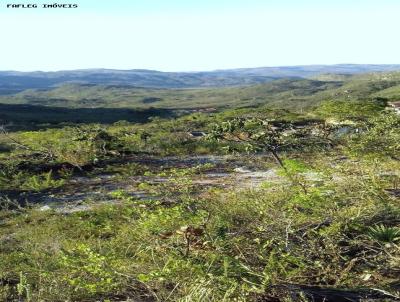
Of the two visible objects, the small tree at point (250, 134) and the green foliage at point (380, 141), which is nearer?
the small tree at point (250, 134)

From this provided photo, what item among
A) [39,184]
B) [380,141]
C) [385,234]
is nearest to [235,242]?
[385,234]

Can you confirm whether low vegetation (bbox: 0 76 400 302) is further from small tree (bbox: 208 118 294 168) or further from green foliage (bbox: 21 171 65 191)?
green foliage (bbox: 21 171 65 191)

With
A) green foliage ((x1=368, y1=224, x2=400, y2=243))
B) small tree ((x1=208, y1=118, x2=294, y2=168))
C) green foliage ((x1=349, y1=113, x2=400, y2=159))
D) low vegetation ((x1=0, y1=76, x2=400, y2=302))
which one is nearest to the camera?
low vegetation ((x1=0, y1=76, x2=400, y2=302))

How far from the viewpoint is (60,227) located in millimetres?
11312

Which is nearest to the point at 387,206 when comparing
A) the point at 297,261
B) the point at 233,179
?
the point at 297,261

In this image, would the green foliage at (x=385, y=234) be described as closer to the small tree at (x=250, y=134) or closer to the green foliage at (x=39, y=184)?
the small tree at (x=250, y=134)

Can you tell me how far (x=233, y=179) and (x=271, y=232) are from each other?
9.48 metres

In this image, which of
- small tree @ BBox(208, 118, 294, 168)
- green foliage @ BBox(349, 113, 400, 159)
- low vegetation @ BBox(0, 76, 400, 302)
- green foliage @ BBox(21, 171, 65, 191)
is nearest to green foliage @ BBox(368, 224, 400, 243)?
low vegetation @ BBox(0, 76, 400, 302)

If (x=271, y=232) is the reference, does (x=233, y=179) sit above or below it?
below

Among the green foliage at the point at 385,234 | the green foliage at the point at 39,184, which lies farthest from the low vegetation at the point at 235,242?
the green foliage at the point at 39,184

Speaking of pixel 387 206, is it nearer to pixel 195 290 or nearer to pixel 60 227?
pixel 195 290

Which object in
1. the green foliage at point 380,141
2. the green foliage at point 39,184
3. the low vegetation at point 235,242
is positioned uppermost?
the green foliage at point 380,141

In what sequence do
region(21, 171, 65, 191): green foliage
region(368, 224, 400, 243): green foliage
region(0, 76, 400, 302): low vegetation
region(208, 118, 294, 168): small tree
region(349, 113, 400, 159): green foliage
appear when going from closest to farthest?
region(0, 76, 400, 302): low vegetation < region(368, 224, 400, 243): green foliage < region(208, 118, 294, 168): small tree < region(349, 113, 400, 159): green foliage < region(21, 171, 65, 191): green foliage

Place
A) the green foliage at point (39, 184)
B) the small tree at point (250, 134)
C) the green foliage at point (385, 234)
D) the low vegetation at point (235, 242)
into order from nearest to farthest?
the low vegetation at point (235, 242) → the green foliage at point (385, 234) → the small tree at point (250, 134) → the green foliage at point (39, 184)
